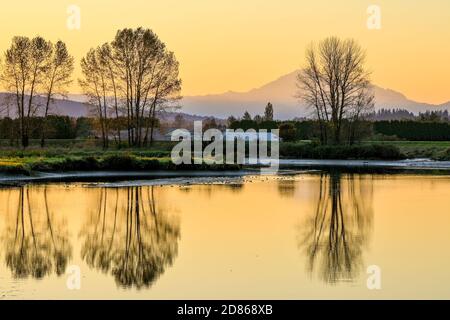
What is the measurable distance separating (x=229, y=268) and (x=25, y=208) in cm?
977

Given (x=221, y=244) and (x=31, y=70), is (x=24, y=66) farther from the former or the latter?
(x=221, y=244)

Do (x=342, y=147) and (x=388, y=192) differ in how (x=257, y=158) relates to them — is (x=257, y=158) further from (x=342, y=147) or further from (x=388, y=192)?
(x=388, y=192)

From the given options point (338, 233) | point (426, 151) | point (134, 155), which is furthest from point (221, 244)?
point (426, 151)

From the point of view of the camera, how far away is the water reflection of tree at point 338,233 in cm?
1196

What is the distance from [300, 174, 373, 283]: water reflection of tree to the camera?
12.0 m

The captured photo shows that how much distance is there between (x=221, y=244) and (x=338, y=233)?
2.97 meters

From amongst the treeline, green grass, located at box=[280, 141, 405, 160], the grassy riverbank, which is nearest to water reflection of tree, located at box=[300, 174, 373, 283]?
the grassy riverbank

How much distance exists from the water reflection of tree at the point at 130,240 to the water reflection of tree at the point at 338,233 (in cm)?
243

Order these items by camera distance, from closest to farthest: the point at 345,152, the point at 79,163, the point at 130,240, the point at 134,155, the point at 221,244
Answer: the point at 221,244
the point at 130,240
the point at 79,163
the point at 134,155
the point at 345,152

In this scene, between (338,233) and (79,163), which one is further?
(79,163)

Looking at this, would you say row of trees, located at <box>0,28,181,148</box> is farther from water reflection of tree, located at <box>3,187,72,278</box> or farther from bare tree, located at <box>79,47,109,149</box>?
water reflection of tree, located at <box>3,187,72,278</box>

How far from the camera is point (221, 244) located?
46.8 feet

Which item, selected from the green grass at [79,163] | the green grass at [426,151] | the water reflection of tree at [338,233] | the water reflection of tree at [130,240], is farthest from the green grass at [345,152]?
the water reflection of tree at [130,240]

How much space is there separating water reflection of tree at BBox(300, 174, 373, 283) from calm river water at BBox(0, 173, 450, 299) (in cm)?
3
